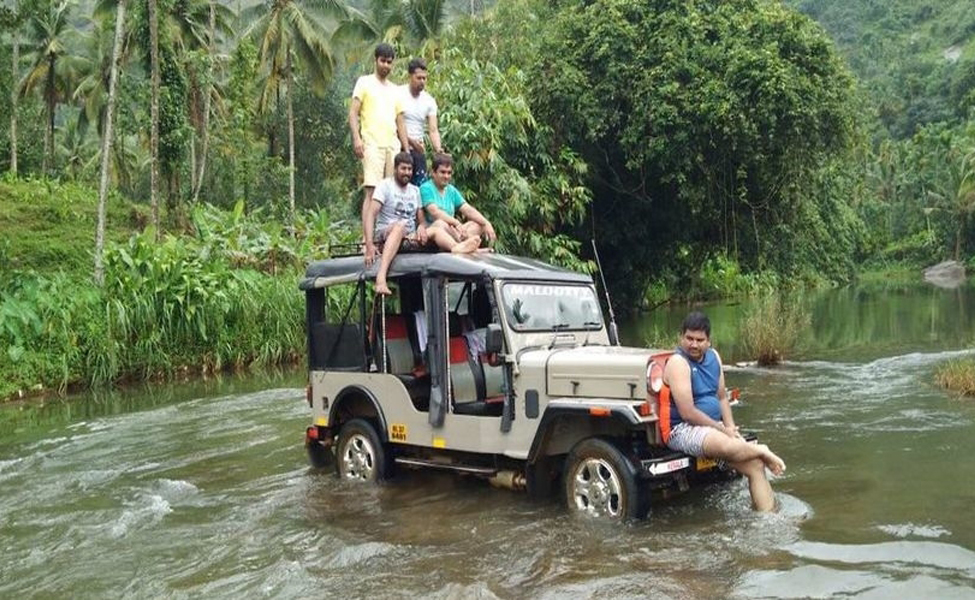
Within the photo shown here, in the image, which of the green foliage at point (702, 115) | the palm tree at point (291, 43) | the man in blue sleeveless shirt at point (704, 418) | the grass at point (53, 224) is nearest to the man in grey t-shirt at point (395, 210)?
the man in blue sleeveless shirt at point (704, 418)

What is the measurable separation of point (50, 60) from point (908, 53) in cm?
10961

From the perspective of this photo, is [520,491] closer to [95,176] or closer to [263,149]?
[263,149]

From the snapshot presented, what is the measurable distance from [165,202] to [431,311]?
3316cm

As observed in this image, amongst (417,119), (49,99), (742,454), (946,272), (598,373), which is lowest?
(742,454)

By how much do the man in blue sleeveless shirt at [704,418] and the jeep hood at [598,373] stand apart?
24cm

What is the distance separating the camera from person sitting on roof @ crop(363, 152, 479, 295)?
8891 millimetres

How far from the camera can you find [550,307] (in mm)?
8594

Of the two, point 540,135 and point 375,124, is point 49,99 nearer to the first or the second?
point 540,135

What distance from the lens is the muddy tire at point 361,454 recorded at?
9203 mm

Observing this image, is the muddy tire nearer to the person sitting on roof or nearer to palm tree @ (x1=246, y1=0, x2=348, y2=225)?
the person sitting on roof

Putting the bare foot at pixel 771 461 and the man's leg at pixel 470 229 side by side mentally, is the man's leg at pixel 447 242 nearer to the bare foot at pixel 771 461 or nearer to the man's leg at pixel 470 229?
the man's leg at pixel 470 229

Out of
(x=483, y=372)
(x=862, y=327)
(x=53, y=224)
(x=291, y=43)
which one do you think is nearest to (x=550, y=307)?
(x=483, y=372)

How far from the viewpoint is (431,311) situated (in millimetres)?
8406

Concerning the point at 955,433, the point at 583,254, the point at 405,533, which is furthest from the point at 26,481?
the point at 583,254
